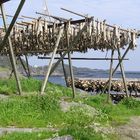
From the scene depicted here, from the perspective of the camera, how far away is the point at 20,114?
1634 cm

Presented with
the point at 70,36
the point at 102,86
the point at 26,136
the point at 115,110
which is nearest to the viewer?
the point at 26,136

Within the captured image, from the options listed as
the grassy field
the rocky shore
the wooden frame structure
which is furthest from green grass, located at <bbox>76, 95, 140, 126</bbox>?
the rocky shore

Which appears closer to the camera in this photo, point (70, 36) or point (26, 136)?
point (26, 136)

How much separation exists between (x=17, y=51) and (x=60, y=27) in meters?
4.73

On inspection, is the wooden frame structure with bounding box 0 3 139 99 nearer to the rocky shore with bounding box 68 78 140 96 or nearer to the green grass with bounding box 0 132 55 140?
the green grass with bounding box 0 132 55 140

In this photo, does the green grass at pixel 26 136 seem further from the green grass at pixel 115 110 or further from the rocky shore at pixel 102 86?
the rocky shore at pixel 102 86

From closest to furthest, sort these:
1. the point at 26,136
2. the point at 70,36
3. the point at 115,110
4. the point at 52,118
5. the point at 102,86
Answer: the point at 26,136, the point at 52,118, the point at 115,110, the point at 70,36, the point at 102,86

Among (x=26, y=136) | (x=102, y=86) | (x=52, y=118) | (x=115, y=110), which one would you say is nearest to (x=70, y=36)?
(x=115, y=110)

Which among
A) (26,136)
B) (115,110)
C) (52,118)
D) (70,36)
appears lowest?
(115,110)

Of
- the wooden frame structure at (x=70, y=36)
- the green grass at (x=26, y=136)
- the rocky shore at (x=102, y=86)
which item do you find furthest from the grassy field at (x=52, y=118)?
the rocky shore at (x=102, y=86)

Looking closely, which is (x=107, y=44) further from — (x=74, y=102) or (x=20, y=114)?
(x=20, y=114)

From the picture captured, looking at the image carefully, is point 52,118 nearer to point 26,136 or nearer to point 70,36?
point 26,136

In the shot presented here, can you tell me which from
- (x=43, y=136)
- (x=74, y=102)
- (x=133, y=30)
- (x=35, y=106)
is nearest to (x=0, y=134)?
(x=43, y=136)

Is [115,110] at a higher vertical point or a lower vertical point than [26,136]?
lower
